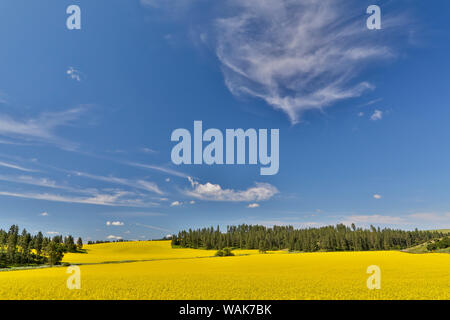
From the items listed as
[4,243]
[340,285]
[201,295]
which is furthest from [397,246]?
[4,243]

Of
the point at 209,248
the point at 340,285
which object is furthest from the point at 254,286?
the point at 209,248

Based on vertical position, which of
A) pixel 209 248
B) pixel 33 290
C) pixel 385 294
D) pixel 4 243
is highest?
pixel 385 294

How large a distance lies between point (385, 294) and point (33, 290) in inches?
1540

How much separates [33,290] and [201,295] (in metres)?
21.3
